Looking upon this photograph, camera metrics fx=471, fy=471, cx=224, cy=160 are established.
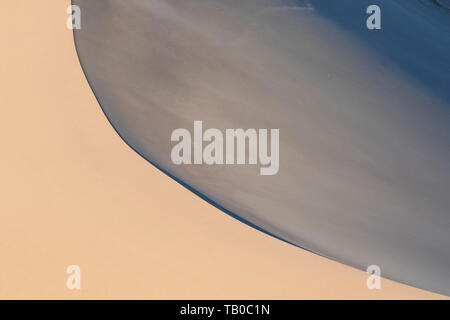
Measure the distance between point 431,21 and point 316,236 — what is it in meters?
1.23

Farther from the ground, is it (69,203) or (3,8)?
(3,8)

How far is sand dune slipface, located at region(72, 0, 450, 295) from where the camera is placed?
1.54 metres

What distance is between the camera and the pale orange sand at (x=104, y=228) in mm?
1531

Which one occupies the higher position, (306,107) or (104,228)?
(306,107)

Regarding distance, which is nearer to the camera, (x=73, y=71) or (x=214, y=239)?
(x=214, y=239)

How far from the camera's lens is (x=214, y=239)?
1.56 metres

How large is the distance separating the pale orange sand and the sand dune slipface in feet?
0.20

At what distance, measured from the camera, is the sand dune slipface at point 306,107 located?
1.54m

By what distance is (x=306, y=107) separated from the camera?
1.70 metres

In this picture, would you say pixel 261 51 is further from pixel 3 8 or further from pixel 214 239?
pixel 3 8

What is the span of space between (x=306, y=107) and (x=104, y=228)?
0.83 metres

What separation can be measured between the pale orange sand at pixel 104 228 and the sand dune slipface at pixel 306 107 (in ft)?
0.20

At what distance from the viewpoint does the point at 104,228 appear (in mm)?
1615

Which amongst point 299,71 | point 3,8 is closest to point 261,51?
point 299,71
